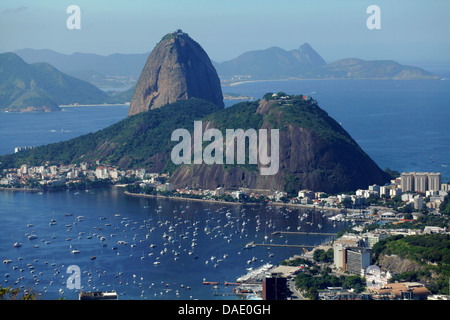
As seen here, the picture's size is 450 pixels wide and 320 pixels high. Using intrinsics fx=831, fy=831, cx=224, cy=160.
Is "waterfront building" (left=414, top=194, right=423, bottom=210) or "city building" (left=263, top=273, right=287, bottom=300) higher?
"city building" (left=263, top=273, right=287, bottom=300)

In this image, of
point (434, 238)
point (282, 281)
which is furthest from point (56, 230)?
point (282, 281)

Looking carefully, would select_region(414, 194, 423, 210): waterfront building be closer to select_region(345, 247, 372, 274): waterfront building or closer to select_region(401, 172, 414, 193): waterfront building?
select_region(401, 172, 414, 193): waterfront building

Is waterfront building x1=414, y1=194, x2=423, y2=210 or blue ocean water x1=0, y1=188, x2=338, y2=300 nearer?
blue ocean water x1=0, y1=188, x2=338, y2=300

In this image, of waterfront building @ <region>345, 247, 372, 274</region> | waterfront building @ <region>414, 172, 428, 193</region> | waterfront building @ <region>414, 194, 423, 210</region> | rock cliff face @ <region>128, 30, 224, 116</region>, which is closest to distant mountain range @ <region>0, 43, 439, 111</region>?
rock cliff face @ <region>128, 30, 224, 116</region>

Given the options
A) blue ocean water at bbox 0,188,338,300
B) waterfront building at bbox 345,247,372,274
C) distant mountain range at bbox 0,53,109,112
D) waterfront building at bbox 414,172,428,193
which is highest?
distant mountain range at bbox 0,53,109,112

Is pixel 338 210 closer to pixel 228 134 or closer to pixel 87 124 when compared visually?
pixel 228 134

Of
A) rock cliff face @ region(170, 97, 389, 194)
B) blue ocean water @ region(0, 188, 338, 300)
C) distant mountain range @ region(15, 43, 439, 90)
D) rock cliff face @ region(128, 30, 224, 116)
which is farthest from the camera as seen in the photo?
distant mountain range @ region(15, 43, 439, 90)
